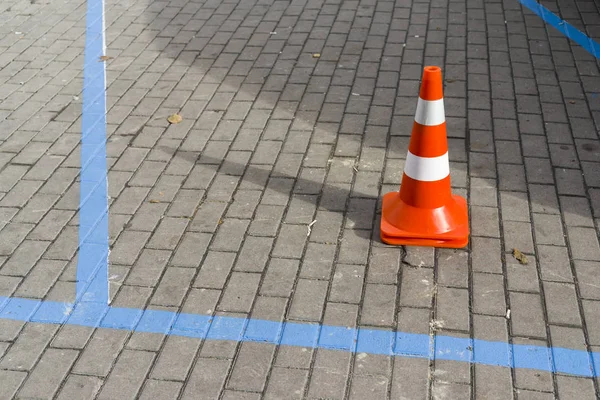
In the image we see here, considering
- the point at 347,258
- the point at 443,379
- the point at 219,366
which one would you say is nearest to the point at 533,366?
the point at 443,379

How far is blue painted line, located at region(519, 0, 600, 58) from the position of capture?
6.91 m

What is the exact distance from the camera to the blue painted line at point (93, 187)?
4.20 m

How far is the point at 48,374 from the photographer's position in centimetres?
358

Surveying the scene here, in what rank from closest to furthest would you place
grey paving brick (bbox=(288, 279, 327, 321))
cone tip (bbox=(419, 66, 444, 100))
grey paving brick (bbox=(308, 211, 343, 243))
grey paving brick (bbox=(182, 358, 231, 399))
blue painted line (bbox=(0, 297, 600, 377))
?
1. grey paving brick (bbox=(182, 358, 231, 399))
2. blue painted line (bbox=(0, 297, 600, 377))
3. grey paving brick (bbox=(288, 279, 327, 321))
4. cone tip (bbox=(419, 66, 444, 100))
5. grey paving brick (bbox=(308, 211, 343, 243))

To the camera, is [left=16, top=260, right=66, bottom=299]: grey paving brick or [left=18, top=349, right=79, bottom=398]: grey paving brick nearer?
[left=18, top=349, right=79, bottom=398]: grey paving brick

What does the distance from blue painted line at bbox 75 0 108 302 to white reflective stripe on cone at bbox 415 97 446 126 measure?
2118 millimetres

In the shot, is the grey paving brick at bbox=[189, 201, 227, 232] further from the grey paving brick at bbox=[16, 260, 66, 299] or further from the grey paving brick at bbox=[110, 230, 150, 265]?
the grey paving brick at bbox=[16, 260, 66, 299]

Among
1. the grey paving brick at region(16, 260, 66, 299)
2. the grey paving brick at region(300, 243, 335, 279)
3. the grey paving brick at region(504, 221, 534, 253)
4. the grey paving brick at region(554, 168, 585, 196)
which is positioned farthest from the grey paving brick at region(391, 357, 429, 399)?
the grey paving brick at region(16, 260, 66, 299)

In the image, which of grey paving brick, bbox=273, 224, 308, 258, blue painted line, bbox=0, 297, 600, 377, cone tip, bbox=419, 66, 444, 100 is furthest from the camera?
grey paving brick, bbox=273, 224, 308, 258

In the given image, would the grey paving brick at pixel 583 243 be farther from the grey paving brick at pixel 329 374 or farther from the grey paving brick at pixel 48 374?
the grey paving brick at pixel 48 374

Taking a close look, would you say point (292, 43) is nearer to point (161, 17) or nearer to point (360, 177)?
point (161, 17)

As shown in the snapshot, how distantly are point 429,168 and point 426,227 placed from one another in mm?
362

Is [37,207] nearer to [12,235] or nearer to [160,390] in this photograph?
[12,235]

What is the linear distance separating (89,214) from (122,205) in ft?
0.74
